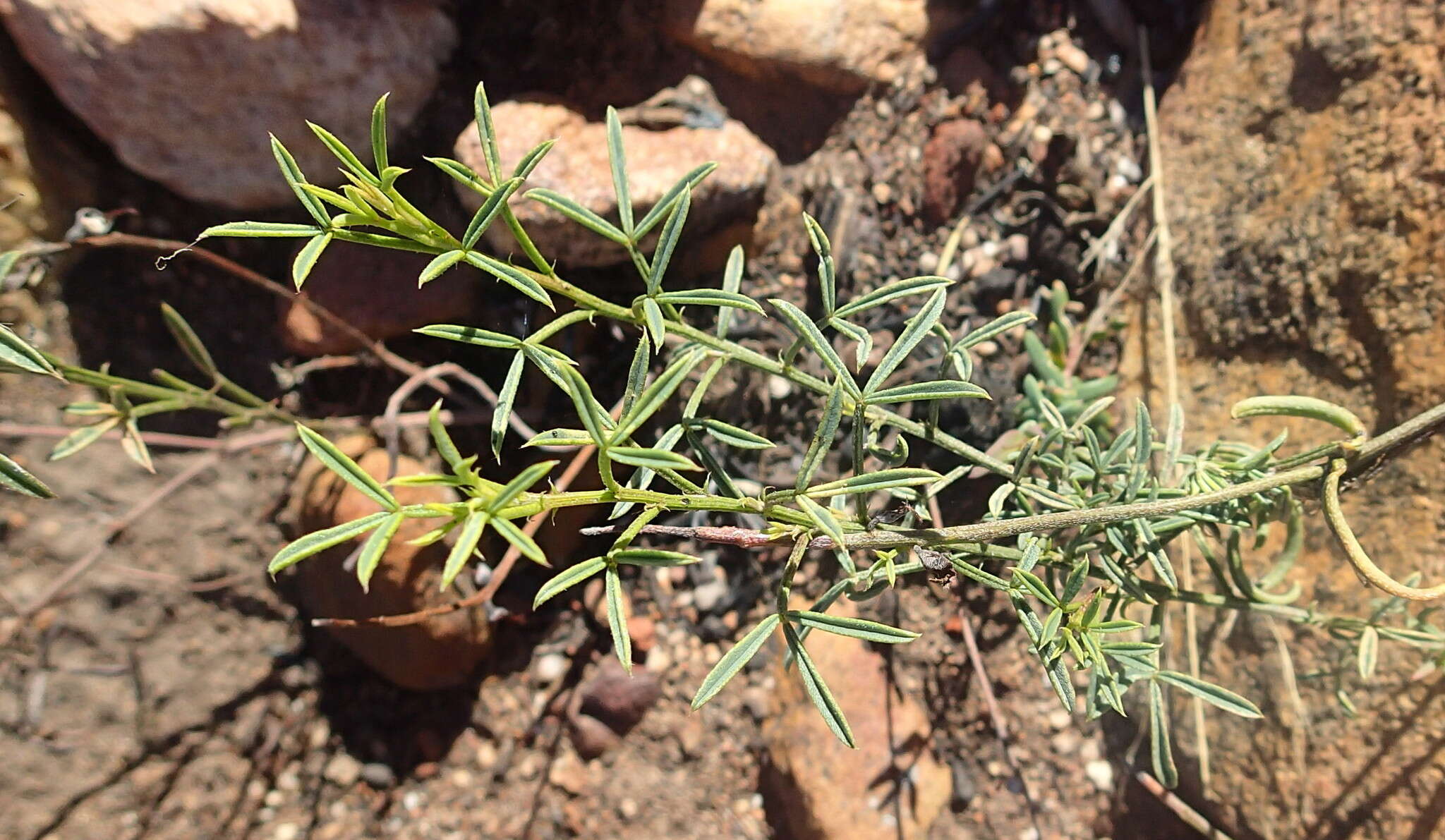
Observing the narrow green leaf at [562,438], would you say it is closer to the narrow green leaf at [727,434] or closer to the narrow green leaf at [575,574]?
the narrow green leaf at [575,574]

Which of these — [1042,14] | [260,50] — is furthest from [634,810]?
[1042,14]

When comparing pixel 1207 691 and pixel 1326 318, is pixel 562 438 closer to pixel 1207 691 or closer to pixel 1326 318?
pixel 1207 691

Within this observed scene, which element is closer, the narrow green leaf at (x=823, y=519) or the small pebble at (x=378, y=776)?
the narrow green leaf at (x=823, y=519)

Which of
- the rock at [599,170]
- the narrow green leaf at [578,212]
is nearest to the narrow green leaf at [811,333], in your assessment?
the narrow green leaf at [578,212]

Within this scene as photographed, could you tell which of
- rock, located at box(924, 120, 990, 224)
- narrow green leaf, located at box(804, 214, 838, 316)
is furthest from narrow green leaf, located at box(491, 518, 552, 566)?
rock, located at box(924, 120, 990, 224)

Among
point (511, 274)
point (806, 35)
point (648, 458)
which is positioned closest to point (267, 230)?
point (511, 274)

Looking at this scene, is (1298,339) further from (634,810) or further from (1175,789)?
(634,810)
